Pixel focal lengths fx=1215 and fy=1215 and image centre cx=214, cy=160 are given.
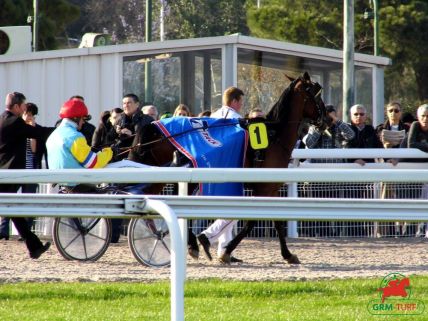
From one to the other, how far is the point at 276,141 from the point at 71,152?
2.27m

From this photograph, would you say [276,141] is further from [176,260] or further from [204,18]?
[204,18]

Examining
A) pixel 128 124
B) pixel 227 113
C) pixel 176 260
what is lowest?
pixel 176 260

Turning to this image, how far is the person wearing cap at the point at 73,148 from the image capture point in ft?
38.7

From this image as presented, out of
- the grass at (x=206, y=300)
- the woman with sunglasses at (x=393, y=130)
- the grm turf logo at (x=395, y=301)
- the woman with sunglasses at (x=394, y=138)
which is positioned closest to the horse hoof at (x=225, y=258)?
the grass at (x=206, y=300)

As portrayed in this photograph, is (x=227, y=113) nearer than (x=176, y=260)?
No

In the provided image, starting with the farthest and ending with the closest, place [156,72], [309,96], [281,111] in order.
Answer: [156,72] → [309,96] → [281,111]

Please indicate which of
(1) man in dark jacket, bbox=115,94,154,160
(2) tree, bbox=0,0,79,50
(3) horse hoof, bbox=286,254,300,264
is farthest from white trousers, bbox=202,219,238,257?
(2) tree, bbox=0,0,79,50

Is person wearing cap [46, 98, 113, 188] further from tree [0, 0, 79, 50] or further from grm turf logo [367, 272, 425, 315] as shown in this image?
tree [0, 0, 79, 50]

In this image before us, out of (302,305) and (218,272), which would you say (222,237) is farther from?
(302,305)

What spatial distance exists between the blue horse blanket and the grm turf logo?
2949mm

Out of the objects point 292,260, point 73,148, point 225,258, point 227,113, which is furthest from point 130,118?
point 292,260

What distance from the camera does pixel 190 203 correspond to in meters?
6.03

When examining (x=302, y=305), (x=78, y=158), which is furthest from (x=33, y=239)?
(x=302, y=305)

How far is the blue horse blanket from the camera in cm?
1212
